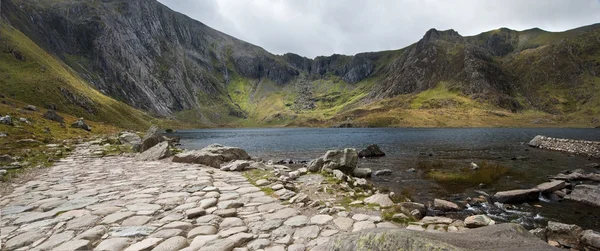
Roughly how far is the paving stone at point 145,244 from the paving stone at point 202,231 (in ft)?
2.20

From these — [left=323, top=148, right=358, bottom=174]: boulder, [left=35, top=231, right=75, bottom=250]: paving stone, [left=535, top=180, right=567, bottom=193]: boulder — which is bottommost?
[left=535, top=180, right=567, bottom=193]: boulder

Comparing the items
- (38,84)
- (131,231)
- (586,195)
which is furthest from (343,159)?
(38,84)

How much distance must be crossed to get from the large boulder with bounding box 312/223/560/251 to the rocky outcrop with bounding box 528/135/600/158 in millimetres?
53399

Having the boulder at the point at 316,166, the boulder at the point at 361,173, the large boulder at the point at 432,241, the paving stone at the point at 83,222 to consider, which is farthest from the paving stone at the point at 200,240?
the boulder at the point at 361,173

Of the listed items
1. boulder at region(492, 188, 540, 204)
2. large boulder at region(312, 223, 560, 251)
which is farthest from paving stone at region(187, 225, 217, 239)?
boulder at region(492, 188, 540, 204)

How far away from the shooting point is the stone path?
20.2 ft

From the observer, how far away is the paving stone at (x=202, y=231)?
21.8 ft

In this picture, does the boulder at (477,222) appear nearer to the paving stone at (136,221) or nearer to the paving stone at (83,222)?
the paving stone at (136,221)

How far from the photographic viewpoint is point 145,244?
599cm

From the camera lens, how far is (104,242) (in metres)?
6.05

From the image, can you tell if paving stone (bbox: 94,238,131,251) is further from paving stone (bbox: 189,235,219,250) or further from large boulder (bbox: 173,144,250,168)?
large boulder (bbox: 173,144,250,168)

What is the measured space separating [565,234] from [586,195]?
33.7 ft

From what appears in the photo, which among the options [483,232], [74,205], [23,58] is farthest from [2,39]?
[483,232]

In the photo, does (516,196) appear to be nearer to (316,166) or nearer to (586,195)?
(586,195)
